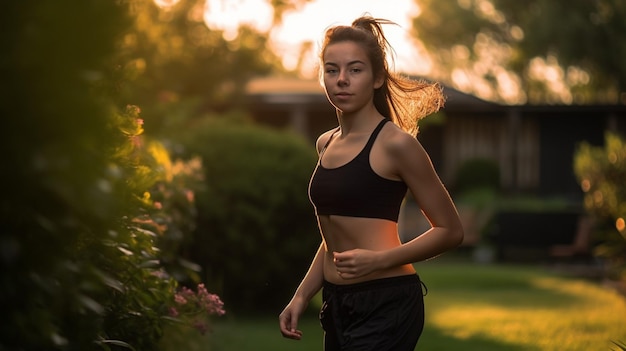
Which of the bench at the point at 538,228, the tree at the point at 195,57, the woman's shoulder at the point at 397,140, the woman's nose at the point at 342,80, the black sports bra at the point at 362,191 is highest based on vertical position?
the tree at the point at 195,57

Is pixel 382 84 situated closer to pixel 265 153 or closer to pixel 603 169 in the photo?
pixel 265 153

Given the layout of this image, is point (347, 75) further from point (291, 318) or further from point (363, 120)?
point (291, 318)

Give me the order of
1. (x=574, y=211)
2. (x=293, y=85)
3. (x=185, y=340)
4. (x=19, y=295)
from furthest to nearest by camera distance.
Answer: (x=293, y=85) → (x=574, y=211) → (x=185, y=340) → (x=19, y=295)

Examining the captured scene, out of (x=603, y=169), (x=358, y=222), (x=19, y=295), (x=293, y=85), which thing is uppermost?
(x=293, y=85)

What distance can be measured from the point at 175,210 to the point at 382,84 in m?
4.58

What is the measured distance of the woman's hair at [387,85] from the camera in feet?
15.4

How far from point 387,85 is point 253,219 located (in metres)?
7.91

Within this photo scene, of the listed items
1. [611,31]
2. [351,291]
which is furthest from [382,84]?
[611,31]

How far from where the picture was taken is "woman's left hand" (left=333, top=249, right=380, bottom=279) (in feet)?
14.4

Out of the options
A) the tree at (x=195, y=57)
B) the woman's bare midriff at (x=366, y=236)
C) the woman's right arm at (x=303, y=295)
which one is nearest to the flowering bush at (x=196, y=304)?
the woman's right arm at (x=303, y=295)

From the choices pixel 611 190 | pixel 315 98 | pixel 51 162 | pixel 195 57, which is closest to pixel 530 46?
pixel 315 98

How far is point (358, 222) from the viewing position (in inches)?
180

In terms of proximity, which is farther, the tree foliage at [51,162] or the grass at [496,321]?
the grass at [496,321]

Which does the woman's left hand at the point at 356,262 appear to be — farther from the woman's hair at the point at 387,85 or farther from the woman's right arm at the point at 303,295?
the woman's hair at the point at 387,85
